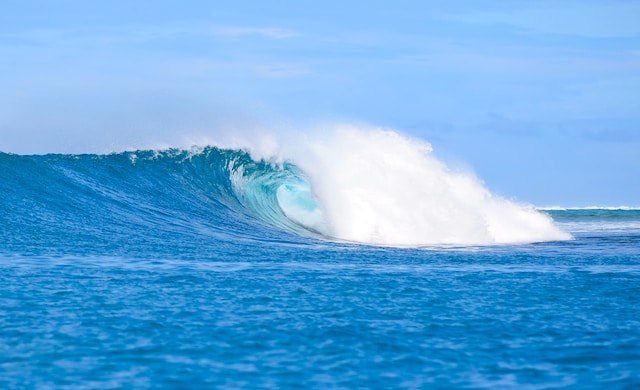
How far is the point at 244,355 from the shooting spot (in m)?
6.25

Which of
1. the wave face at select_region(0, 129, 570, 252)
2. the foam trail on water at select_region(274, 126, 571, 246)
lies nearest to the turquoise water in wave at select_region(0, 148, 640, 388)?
the wave face at select_region(0, 129, 570, 252)

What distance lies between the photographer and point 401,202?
2000 centimetres

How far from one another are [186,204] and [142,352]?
1326 centimetres

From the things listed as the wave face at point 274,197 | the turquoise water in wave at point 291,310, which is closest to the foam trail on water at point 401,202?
the wave face at point 274,197

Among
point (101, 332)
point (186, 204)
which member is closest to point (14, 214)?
point (186, 204)

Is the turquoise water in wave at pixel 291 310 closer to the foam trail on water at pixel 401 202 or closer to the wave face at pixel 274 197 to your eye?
the wave face at pixel 274 197

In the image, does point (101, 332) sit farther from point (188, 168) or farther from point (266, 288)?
point (188, 168)

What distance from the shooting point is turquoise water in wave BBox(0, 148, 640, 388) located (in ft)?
19.0

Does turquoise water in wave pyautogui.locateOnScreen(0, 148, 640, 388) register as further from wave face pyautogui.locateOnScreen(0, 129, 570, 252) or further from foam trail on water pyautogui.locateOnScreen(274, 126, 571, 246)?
foam trail on water pyautogui.locateOnScreen(274, 126, 571, 246)

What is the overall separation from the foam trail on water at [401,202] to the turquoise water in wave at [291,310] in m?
3.03

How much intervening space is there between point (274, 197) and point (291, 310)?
49.2 feet

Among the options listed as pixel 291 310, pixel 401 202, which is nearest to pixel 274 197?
pixel 401 202

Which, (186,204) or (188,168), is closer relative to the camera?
(186,204)

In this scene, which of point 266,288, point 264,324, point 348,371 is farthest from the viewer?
point 266,288
